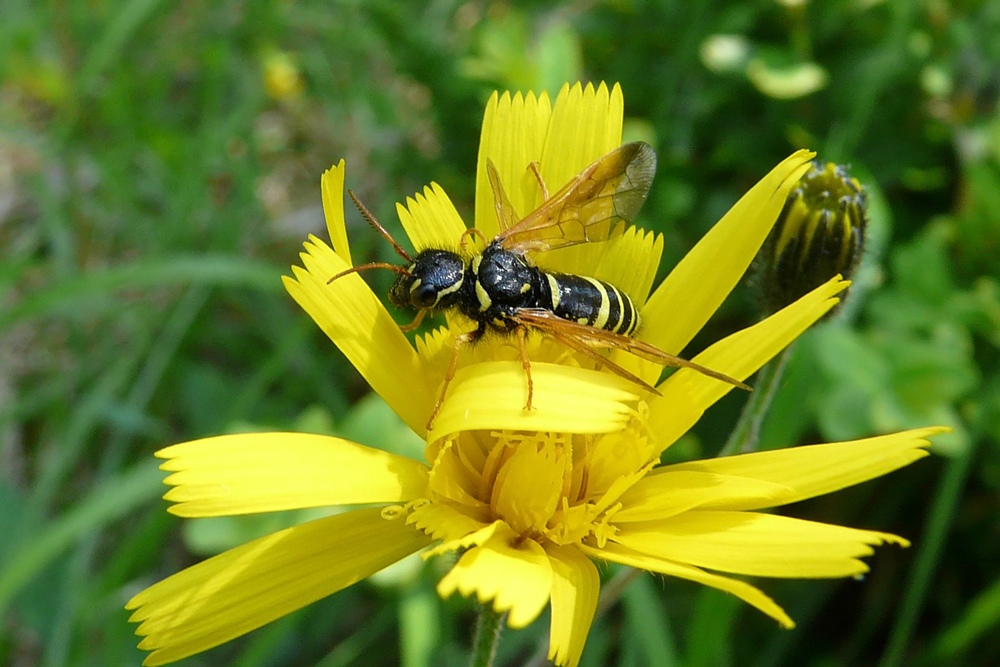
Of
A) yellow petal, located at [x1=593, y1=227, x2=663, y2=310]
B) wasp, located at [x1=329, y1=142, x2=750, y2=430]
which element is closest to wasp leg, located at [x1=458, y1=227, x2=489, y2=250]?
wasp, located at [x1=329, y1=142, x2=750, y2=430]

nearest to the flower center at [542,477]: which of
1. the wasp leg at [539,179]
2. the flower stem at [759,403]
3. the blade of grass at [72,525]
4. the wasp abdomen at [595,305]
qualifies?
the wasp abdomen at [595,305]

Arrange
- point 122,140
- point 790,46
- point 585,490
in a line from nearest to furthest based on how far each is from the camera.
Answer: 1. point 585,490
2. point 790,46
3. point 122,140

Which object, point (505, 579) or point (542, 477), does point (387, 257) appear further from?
point (505, 579)

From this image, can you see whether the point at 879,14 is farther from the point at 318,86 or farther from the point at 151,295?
the point at 151,295

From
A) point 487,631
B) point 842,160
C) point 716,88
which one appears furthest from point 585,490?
point 716,88

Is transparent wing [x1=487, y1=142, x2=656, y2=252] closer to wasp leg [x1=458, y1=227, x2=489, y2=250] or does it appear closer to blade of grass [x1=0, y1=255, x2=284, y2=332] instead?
wasp leg [x1=458, y1=227, x2=489, y2=250]

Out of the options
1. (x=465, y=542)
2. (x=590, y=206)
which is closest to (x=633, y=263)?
(x=590, y=206)

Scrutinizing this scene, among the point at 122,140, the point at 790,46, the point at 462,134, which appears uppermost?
the point at 122,140
